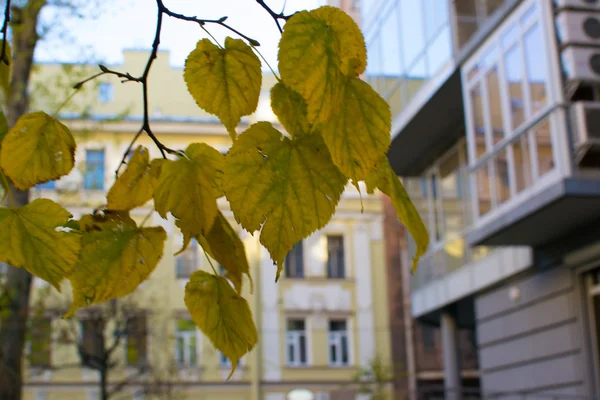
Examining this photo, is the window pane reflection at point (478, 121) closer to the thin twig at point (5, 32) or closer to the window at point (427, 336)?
the thin twig at point (5, 32)

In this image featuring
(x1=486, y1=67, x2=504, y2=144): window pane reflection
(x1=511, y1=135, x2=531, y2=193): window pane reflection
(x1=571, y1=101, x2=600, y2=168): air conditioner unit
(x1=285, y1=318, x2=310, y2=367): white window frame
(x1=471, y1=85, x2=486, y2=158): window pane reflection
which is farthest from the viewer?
(x1=285, y1=318, x2=310, y2=367): white window frame

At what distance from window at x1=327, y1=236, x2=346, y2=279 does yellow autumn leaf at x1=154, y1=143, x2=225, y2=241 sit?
30430 millimetres

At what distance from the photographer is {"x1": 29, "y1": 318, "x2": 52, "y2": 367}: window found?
66.5 feet

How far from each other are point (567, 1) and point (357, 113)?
439 inches

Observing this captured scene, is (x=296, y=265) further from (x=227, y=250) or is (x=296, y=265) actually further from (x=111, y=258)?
(x=111, y=258)

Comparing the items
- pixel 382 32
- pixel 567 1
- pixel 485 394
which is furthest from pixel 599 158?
pixel 382 32

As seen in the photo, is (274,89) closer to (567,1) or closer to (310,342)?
(567,1)

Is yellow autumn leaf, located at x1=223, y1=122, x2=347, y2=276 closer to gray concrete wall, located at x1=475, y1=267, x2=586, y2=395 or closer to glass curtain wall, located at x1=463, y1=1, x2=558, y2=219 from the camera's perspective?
glass curtain wall, located at x1=463, y1=1, x2=558, y2=219

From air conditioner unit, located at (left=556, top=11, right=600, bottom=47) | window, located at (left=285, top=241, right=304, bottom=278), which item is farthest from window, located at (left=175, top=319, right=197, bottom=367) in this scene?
air conditioner unit, located at (left=556, top=11, right=600, bottom=47)

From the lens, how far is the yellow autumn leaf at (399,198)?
3.56ft

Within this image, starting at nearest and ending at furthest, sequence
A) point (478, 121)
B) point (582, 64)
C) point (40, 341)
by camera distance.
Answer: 1. point (582, 64)
2. point (478, 121)
3. point (40, 341)

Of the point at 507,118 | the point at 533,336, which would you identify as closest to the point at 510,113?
the point at 507,118

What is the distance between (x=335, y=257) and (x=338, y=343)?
9.24 ft

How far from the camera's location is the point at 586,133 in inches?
446
